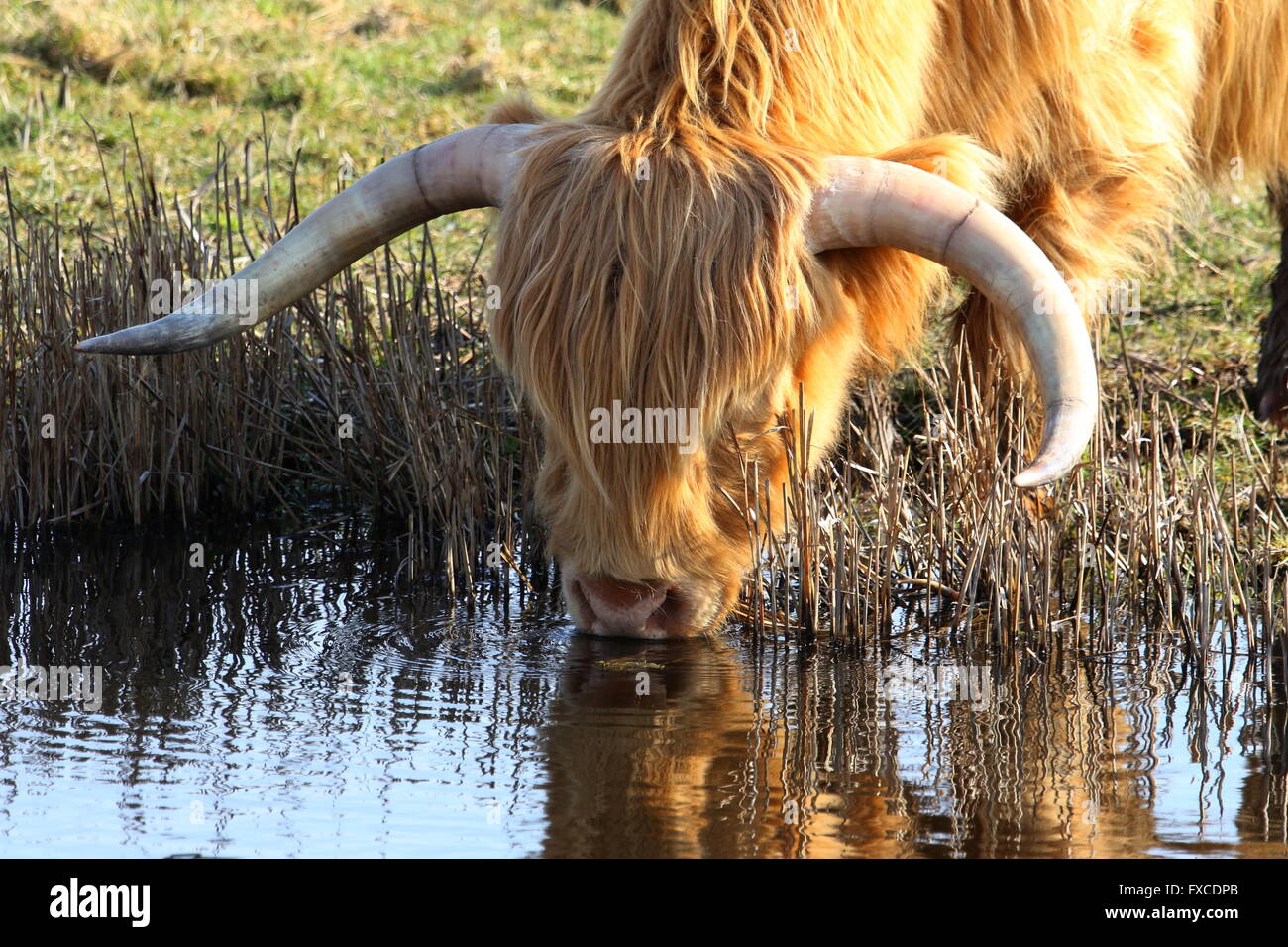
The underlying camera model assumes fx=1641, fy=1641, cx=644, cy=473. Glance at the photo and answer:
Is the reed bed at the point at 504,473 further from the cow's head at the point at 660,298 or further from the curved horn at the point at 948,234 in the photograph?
the curved horn at the point at 948,234

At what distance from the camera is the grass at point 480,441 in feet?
12.7

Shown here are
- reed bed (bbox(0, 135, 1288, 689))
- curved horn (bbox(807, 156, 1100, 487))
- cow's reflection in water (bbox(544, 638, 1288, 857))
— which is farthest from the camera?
reed bed (bbox(0, 135, 1288, 689))

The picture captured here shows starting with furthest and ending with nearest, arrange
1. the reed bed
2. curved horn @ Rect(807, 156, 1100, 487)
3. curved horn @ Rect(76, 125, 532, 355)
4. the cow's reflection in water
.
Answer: the reed bed → curved horn @ Rect(76, 125, 532, 355) → curved horn @ Rect(807, 156, 1100, 487) → the cow's reflection in water

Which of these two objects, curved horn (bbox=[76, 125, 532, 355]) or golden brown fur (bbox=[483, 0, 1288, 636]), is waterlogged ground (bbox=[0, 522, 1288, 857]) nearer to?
golden brown fur (bbox=[483, 0, 1288, 636])

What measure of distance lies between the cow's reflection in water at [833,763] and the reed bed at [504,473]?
0.82ft

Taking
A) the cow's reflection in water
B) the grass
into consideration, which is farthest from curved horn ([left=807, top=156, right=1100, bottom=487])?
the cow's reflection in water

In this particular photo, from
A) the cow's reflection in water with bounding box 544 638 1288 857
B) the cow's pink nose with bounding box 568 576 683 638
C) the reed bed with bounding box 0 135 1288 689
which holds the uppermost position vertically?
the reed bed with bounding box 0 135 1288 689

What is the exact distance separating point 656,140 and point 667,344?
43 cm

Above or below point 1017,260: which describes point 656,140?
above

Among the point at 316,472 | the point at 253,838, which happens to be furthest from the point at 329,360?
the point at 253,838

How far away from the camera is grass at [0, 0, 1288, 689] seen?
3.88 meters

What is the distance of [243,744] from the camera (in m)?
3.26

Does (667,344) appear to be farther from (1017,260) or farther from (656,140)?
(1017,260)

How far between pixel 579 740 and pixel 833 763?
51 cm
